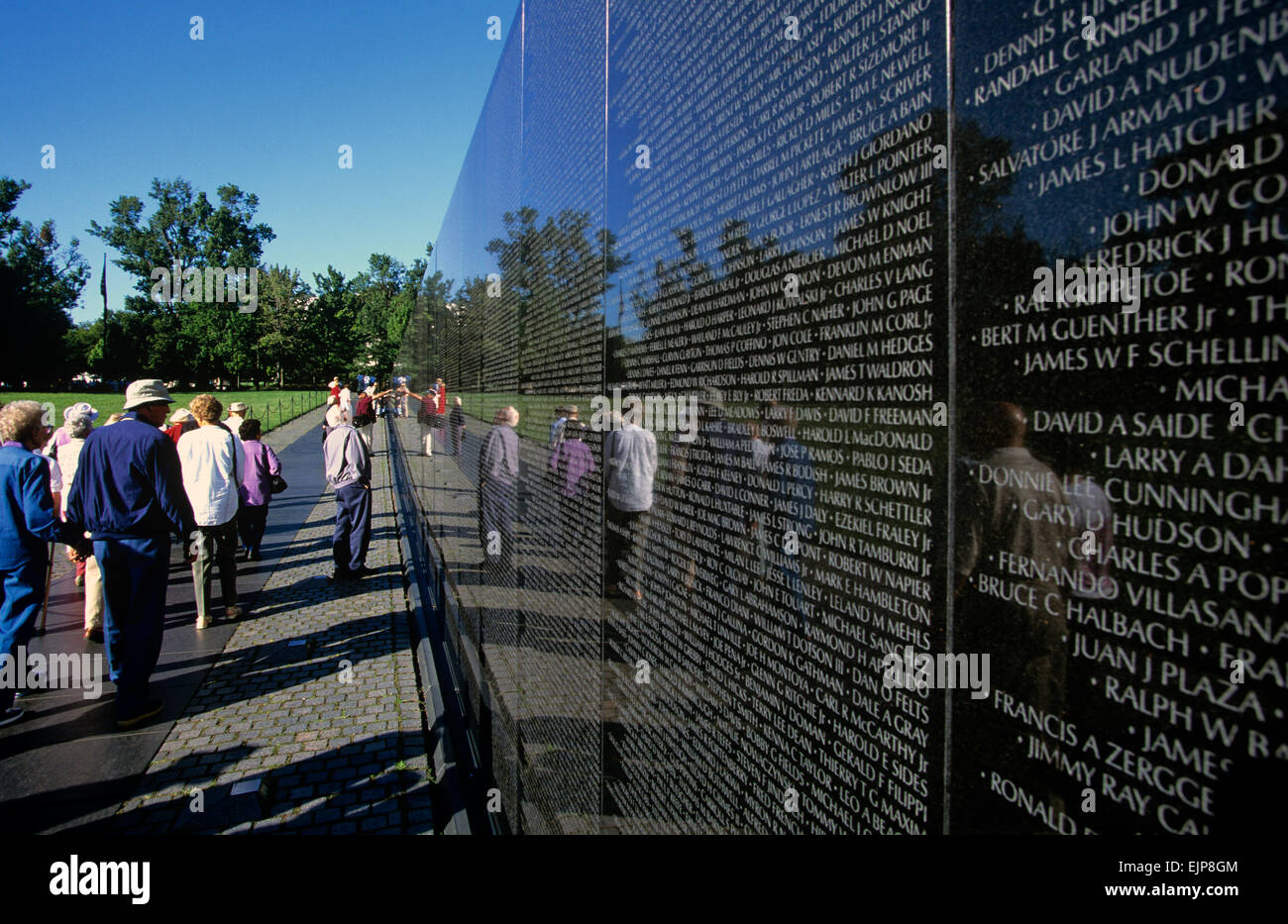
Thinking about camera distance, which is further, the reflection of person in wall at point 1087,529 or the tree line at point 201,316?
Answer: the tree line at point 201,316

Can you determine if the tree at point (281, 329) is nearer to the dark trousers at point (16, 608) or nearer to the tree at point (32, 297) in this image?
the tree at point (32, 297)

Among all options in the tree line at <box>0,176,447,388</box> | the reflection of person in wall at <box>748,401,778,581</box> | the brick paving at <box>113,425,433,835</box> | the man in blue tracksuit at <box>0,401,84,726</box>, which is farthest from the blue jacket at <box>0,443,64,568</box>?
the tree line at <box>0,176,447,388</box>

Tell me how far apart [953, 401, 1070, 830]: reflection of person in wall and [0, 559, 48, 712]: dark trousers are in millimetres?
6279

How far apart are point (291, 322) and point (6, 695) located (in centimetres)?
9129

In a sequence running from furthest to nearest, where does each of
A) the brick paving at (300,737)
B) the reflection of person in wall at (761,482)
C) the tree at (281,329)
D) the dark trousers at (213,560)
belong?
1. the tree at (281,329)
2. the dark trousers at (213,560)
3. the brick paving at (300,737)
4. the reflection of person in wall at (761,482)

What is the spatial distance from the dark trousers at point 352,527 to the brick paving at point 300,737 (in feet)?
3.53

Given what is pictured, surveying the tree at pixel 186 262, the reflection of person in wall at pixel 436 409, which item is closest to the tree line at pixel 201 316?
the tree at pixel 186 262

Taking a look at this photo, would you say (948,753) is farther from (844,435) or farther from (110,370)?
(110,370)

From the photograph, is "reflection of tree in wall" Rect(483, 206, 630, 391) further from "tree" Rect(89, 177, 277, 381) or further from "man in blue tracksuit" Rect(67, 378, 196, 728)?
"tree" Rect(89, 177, 277, 381)

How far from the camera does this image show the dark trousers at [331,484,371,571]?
927 centimetres

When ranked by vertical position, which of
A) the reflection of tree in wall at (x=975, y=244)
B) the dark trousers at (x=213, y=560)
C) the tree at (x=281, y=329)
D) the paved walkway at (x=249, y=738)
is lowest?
the paved walkway at (x=249, y=738)

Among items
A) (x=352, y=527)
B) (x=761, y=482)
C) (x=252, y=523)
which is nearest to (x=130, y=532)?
(x=352, y=527)

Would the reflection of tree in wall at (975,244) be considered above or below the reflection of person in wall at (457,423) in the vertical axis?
above

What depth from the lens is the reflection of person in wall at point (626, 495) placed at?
7.88 feet
